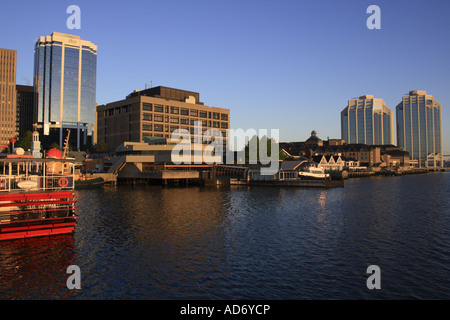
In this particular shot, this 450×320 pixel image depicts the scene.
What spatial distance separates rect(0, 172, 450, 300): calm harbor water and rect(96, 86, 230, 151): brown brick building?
401ft

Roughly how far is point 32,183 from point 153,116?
135678mm

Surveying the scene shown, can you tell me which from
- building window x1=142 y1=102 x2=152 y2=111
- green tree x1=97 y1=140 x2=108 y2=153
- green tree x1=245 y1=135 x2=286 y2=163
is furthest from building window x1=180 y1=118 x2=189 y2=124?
green tree x1=245 y1=135 x2=286 y2=163

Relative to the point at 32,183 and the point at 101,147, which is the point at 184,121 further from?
the point at 32,183

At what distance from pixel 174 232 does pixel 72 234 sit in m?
10.9

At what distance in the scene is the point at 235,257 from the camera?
2833cm

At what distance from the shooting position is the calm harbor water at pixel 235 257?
2138 centimetres

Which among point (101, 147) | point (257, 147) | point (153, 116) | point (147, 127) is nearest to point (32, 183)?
point (257, 147)

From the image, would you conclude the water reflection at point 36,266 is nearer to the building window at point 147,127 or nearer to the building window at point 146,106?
the building window at point 147,127

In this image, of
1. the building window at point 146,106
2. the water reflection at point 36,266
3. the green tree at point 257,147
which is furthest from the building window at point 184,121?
the water reflection at point 36,266

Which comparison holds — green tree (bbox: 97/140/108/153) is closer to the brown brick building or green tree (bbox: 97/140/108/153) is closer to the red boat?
the brown brick building

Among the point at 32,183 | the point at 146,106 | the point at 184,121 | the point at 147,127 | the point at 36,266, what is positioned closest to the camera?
the point at 36,266

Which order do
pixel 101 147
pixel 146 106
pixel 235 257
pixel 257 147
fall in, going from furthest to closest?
pixel 101 147 < pixel 146 106 < pixel 257 147 < pixel 235 257

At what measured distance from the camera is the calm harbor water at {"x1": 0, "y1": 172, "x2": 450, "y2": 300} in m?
21.4

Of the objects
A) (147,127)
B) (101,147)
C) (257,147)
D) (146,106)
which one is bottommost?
(257,147)
